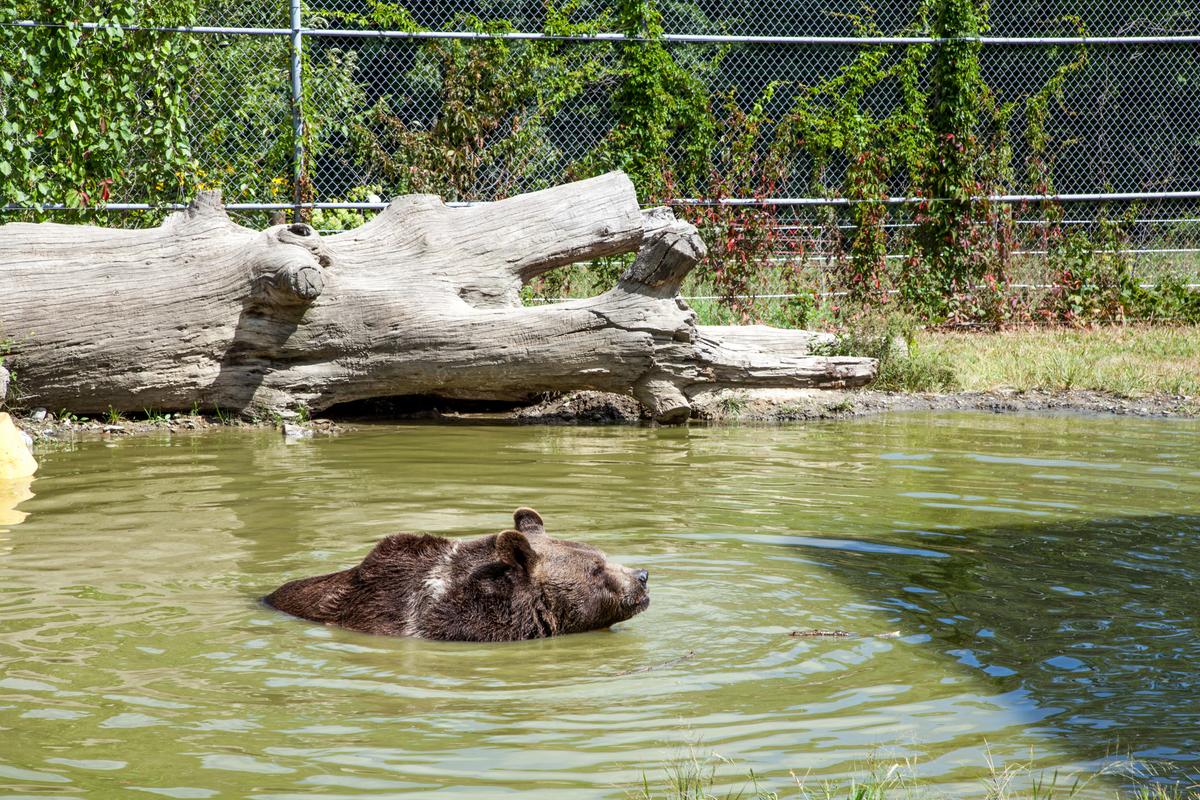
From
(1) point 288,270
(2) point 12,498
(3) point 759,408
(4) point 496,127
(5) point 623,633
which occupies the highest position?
(4) point 496,127

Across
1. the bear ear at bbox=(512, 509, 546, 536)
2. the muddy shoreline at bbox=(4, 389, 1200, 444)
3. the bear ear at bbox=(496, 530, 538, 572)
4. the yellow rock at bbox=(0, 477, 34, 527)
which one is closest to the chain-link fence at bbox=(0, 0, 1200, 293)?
the muddy shoreline at bbox=(4, 389, 1200, 444)

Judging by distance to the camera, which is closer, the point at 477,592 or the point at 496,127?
the point at 477,592

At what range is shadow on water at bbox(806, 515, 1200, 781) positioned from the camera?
445 cm

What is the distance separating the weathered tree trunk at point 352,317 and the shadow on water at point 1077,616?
424 centimetres

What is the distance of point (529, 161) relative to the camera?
1576cm

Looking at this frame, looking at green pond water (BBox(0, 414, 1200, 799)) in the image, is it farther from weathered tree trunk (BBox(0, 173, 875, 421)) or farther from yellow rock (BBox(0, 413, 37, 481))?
weathered tree trunk (BBox(0, 173, 875, 421))

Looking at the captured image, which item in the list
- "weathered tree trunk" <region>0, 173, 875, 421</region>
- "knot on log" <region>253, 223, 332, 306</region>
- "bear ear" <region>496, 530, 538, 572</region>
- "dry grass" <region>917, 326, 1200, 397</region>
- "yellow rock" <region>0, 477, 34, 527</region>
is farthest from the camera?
"dry grass" <region>917, 326, 1200, 397</region>

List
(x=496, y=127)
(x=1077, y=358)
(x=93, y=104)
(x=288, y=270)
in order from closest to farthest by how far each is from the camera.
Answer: (x=288, y=270) → (x=93, y=104) → (x=1077, y=358) → (x=496, y=127)

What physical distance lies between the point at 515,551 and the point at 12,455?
16.4 ft

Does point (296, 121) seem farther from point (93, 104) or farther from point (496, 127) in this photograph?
point (496, 127)

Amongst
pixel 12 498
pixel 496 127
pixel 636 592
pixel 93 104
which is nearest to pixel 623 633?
pixel 636 592

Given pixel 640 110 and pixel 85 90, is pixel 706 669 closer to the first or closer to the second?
pixel 85 90

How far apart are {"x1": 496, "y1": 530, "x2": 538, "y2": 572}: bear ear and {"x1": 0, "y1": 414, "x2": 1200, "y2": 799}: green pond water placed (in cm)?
33

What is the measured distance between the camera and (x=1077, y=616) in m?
5.77
